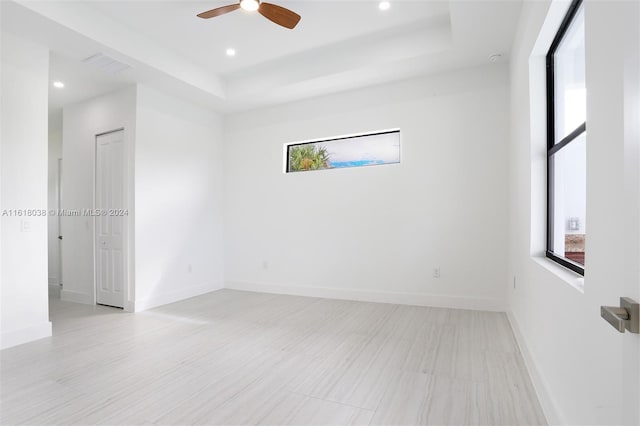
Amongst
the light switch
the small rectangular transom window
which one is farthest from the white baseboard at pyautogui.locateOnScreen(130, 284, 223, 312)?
the small rectangular transom window

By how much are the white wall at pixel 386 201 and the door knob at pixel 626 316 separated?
3079 mm

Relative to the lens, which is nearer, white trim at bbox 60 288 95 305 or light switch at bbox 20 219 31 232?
light switch at bbox 20 219 31 232

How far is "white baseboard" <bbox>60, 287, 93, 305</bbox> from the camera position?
4.39 m

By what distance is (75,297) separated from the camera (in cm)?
451

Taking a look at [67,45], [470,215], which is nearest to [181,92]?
[67,45]

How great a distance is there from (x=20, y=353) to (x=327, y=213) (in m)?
3.35

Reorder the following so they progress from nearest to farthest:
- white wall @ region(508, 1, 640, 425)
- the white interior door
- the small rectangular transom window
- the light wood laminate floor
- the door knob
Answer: the door knob, white wall @ region(508, 1, 640, 425), the light wood laminate floor, the white interior door, the small rectangular transom window

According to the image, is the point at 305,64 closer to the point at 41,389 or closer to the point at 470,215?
the point at 470,215

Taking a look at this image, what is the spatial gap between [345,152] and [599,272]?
3598 mm

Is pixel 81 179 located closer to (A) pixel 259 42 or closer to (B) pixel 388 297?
(A) pixel 259 42

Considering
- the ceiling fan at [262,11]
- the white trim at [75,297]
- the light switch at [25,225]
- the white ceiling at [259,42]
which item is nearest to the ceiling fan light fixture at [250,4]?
the ceiling fan at [262,11]

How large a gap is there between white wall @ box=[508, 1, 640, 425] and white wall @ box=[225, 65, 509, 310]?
153cm

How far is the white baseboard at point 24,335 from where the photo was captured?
2781 millimetres

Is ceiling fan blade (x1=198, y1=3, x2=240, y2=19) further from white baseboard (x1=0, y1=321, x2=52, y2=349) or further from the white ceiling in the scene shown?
white baseboard (x1=0, y1=321, x2=52, y2=349)
